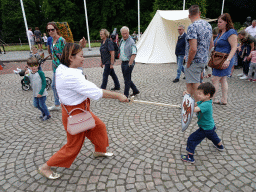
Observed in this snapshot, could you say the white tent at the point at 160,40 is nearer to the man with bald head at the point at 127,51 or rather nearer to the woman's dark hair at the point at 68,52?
the man with bald head at the point at 127,51

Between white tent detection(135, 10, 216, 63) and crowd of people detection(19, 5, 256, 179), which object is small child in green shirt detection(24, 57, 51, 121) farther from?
white tent detection(135, 10, 216, 63)

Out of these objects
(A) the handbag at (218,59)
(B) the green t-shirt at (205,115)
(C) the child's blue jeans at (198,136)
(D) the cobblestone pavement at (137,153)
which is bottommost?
(D) the cobblestone pavement at (137,153)

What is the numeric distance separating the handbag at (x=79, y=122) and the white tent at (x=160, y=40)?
28.6 ft

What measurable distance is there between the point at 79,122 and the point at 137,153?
4.28 feet

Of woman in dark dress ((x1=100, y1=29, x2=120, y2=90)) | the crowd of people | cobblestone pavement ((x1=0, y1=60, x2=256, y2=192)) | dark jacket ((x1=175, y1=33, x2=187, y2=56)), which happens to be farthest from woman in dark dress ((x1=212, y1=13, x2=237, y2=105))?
woman in dark dress ((x1=100, y1=29, x2=120, y2=90))

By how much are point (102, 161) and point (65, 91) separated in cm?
138

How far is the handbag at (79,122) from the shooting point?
6.93ft

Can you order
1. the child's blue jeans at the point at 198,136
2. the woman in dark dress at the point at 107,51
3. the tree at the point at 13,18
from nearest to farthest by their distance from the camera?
the child's blue jeans at the point at 198,136 → the woman in dark dress at the point at 107,51 → the tree at the point at 13,18

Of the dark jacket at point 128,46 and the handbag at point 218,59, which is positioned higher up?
the dark jacket at point 128,46

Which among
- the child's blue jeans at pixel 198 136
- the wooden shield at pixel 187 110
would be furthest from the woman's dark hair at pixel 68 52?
the child's blue jeans at pixel 198 136

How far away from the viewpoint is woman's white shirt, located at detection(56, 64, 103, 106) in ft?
6.53

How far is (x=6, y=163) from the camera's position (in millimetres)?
2920

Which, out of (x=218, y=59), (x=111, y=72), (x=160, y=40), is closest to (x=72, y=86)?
(x=218, y=59)

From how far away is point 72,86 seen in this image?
2002 millimetres
